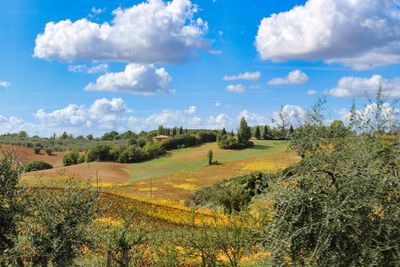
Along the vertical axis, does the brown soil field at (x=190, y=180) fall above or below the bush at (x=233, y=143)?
below

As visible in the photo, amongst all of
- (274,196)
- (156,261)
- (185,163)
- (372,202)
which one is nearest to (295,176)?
(274,196)

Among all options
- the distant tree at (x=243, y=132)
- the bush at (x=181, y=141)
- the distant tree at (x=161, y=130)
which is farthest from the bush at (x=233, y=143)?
the distant tree at (x=161, y=130)

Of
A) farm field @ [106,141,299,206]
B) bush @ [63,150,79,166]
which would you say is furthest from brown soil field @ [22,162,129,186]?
bush @ [63,150,79,166]

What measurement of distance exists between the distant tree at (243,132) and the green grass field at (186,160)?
347 cm

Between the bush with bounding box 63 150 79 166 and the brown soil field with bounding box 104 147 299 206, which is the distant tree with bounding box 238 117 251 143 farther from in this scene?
the bush with bounding box 63 150 79 166

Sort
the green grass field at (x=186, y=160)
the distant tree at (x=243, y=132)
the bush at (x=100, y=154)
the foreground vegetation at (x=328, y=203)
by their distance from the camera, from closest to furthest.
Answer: the foreground vegetation at (x=328, y=203)
the green grass field at (x=186, y=160)
the bush at (x=100, y=154)
the distant tree at (x=243, y=132)

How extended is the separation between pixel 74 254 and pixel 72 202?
179cm

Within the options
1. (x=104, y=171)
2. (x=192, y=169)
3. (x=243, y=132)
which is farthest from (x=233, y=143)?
(x=104, y=171)

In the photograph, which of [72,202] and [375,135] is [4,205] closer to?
[72,202]

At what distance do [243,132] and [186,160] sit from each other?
2320cm

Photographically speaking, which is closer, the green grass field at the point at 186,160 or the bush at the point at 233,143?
the green grass field at the point at 186,160

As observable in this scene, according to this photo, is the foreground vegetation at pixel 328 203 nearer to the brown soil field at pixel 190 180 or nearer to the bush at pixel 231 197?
the bush at pixel 231 197

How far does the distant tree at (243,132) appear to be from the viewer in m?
126

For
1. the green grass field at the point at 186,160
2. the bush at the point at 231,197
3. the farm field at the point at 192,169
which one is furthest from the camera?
the green grass field at the point at 186,160
